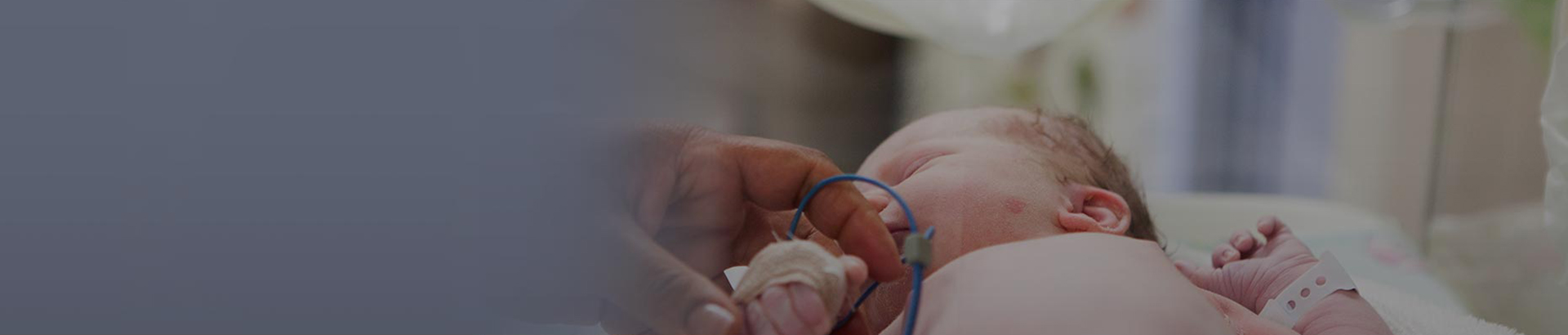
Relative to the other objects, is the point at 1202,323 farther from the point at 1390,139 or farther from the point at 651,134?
the point at 1390,139

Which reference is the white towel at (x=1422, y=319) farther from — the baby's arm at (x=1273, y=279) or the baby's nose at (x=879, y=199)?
the baby's nose at (x=879, y=199)

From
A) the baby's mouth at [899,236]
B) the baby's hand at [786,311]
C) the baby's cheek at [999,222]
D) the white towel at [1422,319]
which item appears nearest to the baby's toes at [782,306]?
the baby's hand at [786,311]

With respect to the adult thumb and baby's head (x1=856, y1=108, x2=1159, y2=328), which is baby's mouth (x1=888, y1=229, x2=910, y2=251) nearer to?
baby's head (x1=856, y1=108, x2=1159, y2=328)

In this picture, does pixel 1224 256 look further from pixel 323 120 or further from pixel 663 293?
pixel 323 120

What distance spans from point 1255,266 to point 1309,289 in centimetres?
12

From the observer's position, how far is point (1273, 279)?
911 mm

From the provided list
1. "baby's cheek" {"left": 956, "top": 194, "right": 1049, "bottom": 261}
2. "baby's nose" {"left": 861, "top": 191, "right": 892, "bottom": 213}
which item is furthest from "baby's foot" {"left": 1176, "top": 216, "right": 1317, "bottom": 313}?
"baby's nose" {"left": 861, "top": 191, "right": 892, "bottom": 213}

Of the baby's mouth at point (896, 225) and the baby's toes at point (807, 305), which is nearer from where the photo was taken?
the baby's toes at point (807, 305)

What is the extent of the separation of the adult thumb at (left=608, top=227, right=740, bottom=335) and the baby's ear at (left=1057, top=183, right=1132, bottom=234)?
0.38m

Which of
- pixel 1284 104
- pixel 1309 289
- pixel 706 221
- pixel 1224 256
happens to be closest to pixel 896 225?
pixel 706 221

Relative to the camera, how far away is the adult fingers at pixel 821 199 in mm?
576

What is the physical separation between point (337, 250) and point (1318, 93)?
8.33 ft

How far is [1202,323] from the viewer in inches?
24.5

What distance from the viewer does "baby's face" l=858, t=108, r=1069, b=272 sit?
71 cm
